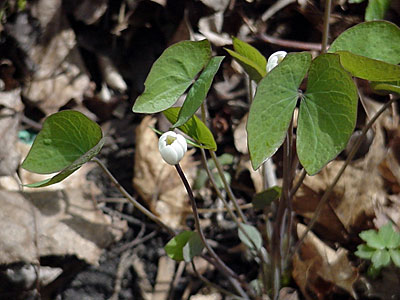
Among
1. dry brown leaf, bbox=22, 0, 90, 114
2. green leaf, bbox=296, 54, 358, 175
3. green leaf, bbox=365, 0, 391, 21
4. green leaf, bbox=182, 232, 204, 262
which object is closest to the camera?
green leaf, bbox=296, 54, 358, 175

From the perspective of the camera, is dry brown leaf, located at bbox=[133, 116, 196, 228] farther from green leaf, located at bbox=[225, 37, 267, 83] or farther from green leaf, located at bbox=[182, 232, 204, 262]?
green leaf, located at bbox=[225, 37, 267, 83]

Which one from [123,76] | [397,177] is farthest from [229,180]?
[123,76]

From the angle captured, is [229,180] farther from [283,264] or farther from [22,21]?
[22,21]

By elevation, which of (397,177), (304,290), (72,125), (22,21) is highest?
(72,125)

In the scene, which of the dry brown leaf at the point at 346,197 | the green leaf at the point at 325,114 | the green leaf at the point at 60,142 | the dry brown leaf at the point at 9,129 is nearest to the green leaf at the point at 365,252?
the dry brown leaf at the point at 346,197

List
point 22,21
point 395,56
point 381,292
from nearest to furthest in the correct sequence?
1. point 395,56
2. point 381,292
3. point 22,21

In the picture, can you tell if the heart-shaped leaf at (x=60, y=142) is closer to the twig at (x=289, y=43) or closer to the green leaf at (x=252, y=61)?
the green leaf at (x=252, y=61)

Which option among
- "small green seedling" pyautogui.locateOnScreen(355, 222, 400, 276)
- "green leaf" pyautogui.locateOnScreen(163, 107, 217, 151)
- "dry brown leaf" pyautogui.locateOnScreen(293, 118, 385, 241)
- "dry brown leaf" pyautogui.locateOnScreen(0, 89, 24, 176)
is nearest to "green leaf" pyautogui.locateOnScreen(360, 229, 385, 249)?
"small green seedling" pyautogui.locateOnScreen(355, 222, 400, 276)
